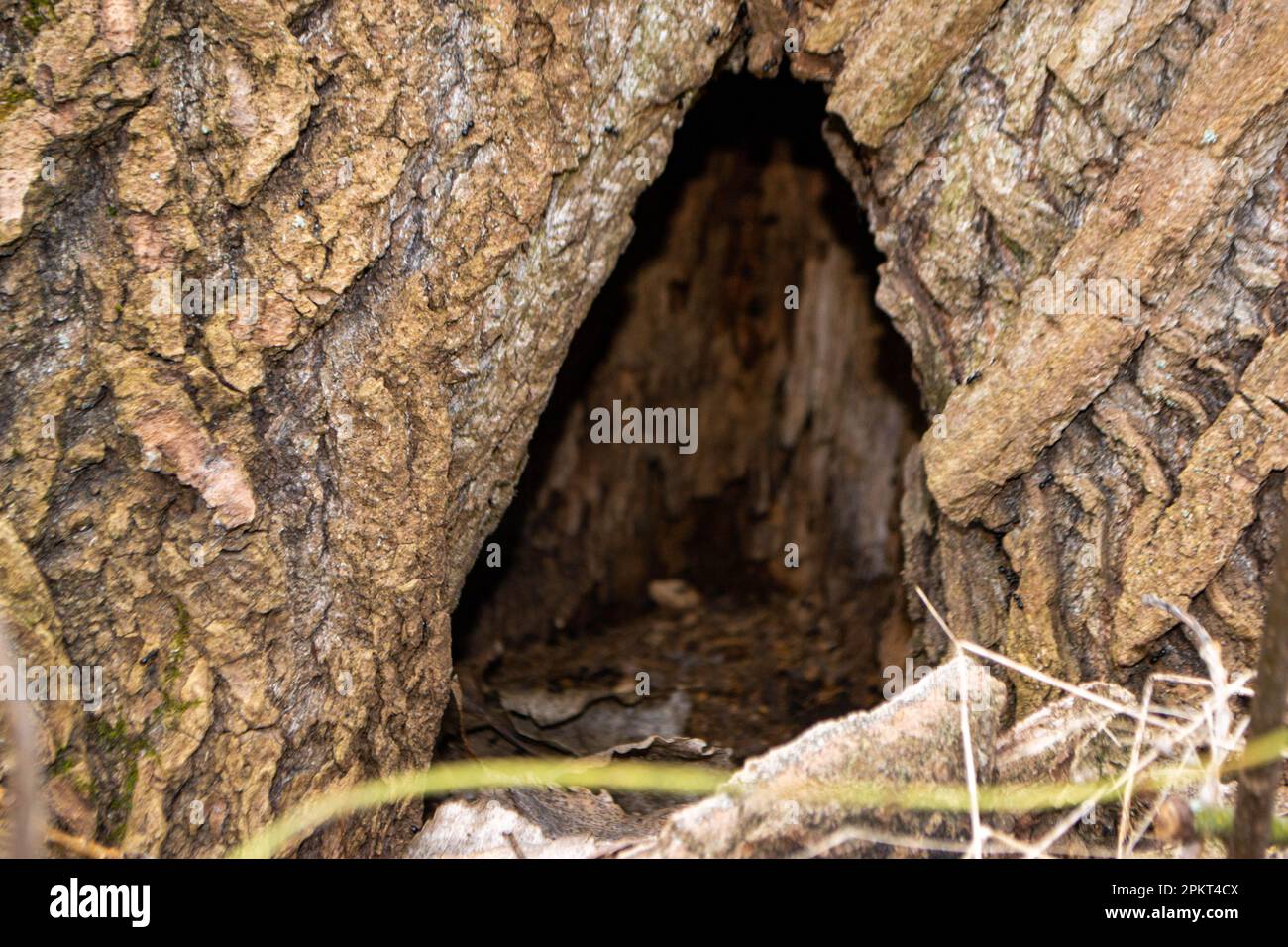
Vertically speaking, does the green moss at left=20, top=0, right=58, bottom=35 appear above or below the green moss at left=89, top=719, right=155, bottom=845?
above

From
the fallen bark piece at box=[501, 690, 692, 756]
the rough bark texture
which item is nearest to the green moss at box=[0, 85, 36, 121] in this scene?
the rough bark texture

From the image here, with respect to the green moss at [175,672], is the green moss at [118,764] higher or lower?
lower

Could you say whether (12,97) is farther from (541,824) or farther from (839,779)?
(839,779)

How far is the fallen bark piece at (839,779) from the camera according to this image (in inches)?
73.0

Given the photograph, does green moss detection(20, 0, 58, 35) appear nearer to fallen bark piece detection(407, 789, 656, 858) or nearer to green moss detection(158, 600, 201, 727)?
green moss detection(158, 600, 201, 727)

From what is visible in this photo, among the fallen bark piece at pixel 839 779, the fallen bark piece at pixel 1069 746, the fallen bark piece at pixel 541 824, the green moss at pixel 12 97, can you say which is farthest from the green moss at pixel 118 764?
the fallen bark piece at pixel 1069 746

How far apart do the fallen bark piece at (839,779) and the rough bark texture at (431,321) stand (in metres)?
0.69

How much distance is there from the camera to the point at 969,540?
9.29 ft

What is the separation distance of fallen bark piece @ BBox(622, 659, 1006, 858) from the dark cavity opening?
175 cm

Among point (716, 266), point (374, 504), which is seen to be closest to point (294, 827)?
point (374, 504)

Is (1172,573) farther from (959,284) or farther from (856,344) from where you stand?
(856,344)

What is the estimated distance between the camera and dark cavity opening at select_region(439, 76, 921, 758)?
411 cm

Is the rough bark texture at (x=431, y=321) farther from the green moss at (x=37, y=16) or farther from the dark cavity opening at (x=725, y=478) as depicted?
the dark cavity opening at (x=725, y=478)
